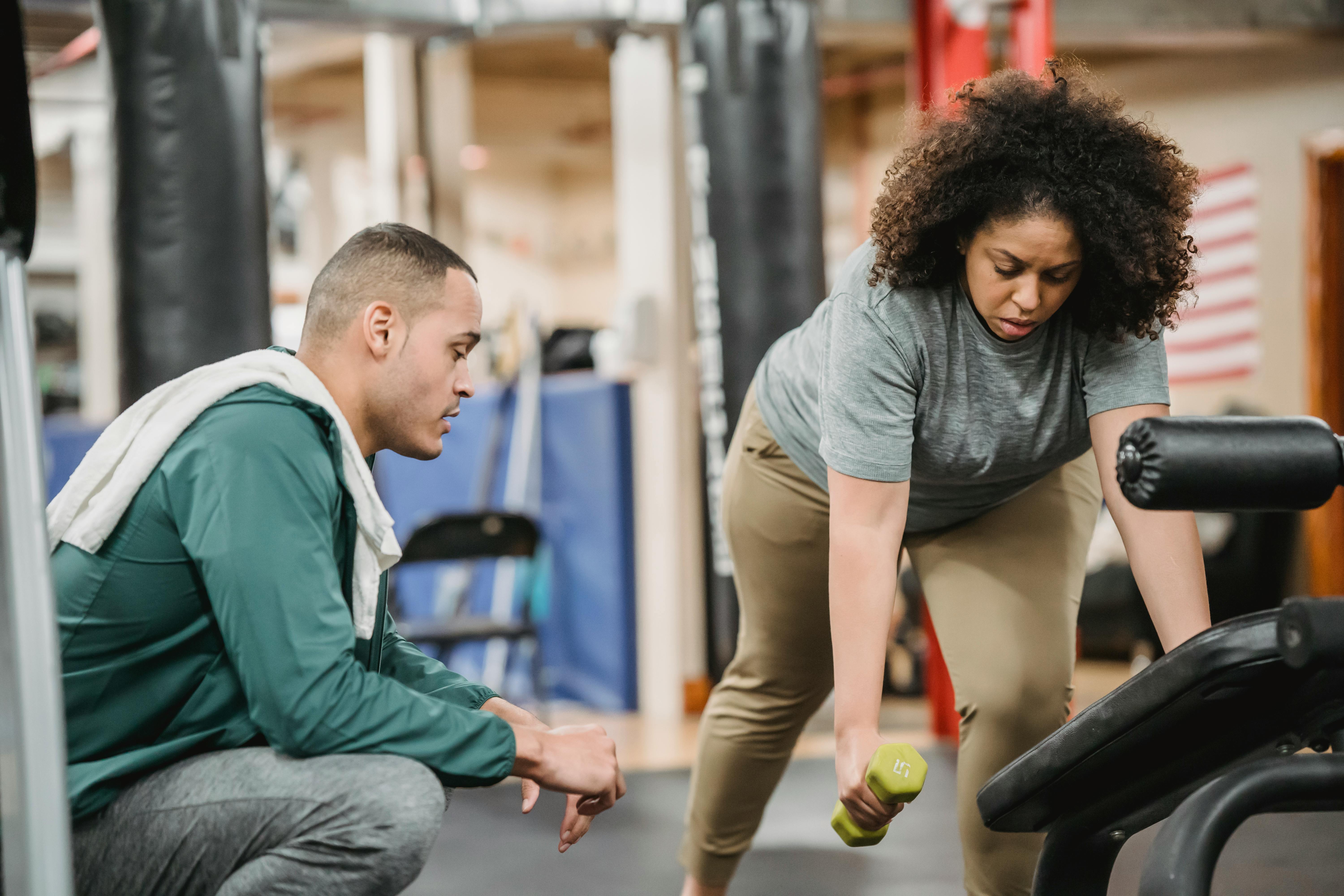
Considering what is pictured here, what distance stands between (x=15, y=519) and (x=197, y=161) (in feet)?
6.95

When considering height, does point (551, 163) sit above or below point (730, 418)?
above

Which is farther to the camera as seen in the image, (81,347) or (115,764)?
(81,347)

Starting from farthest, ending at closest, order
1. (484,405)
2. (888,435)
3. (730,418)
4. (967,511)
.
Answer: (484,405) → (730,418) → (967,511) → (888,435)

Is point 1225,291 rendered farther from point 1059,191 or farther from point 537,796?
point 537,796

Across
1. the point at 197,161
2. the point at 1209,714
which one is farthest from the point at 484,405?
the point at 1209,714

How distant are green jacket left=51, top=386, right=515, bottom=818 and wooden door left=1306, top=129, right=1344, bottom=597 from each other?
15.9 ft

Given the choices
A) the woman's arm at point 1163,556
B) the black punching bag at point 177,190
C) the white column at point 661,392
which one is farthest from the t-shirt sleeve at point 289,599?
the white column at point 661,392

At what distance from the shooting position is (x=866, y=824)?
4.09 ft

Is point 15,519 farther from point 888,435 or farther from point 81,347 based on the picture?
point 81,347

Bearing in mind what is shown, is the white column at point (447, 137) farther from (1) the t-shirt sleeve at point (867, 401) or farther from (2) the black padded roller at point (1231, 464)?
(2) the black padded roller at point (1231, 464)

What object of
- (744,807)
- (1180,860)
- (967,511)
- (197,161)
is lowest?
(744,807)

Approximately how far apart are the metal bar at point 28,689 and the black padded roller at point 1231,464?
0.80 m

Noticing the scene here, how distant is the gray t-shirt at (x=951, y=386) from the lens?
1.38 metres

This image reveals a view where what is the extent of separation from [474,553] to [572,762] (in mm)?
2725
